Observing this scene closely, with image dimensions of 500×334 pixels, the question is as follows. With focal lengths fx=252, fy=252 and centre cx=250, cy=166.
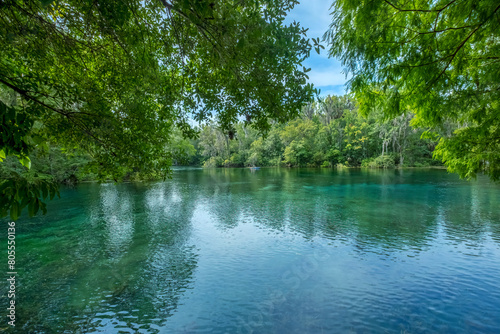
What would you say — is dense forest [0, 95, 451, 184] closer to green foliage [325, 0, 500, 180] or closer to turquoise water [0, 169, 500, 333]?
turquoise water [0, 169, 500, 333]

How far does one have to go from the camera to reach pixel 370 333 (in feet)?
17.1

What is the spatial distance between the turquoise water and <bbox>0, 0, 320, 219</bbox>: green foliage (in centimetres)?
357

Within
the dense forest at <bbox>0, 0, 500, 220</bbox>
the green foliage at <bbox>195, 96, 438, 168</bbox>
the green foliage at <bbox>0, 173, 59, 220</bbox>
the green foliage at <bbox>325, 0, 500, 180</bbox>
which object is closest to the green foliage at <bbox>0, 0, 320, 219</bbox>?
the dense forest at <bbox>0, 0, 500, 220</bbox>

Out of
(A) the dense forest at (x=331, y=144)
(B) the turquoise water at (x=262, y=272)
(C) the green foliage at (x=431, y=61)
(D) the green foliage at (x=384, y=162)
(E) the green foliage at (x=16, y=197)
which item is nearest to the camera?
(E) the green foliage at (x=16, y=197)

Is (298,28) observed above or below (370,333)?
above

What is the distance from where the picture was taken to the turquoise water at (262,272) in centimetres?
565

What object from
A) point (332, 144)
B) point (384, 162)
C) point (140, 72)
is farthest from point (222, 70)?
point (332, 144)

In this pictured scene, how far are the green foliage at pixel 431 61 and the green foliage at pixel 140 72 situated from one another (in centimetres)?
135

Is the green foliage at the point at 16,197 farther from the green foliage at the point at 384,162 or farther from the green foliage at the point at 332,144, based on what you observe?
the green foliage at the point at 384,162

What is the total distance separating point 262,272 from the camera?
312 inches

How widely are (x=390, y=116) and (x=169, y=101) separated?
445cm

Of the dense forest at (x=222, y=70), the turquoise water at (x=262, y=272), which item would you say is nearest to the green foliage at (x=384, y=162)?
the turquoise water at (x=262, y=272)

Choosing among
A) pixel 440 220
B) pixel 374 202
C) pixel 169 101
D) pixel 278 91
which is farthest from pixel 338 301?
pixel 374 202

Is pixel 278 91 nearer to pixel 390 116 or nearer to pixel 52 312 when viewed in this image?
pixel 390 116
